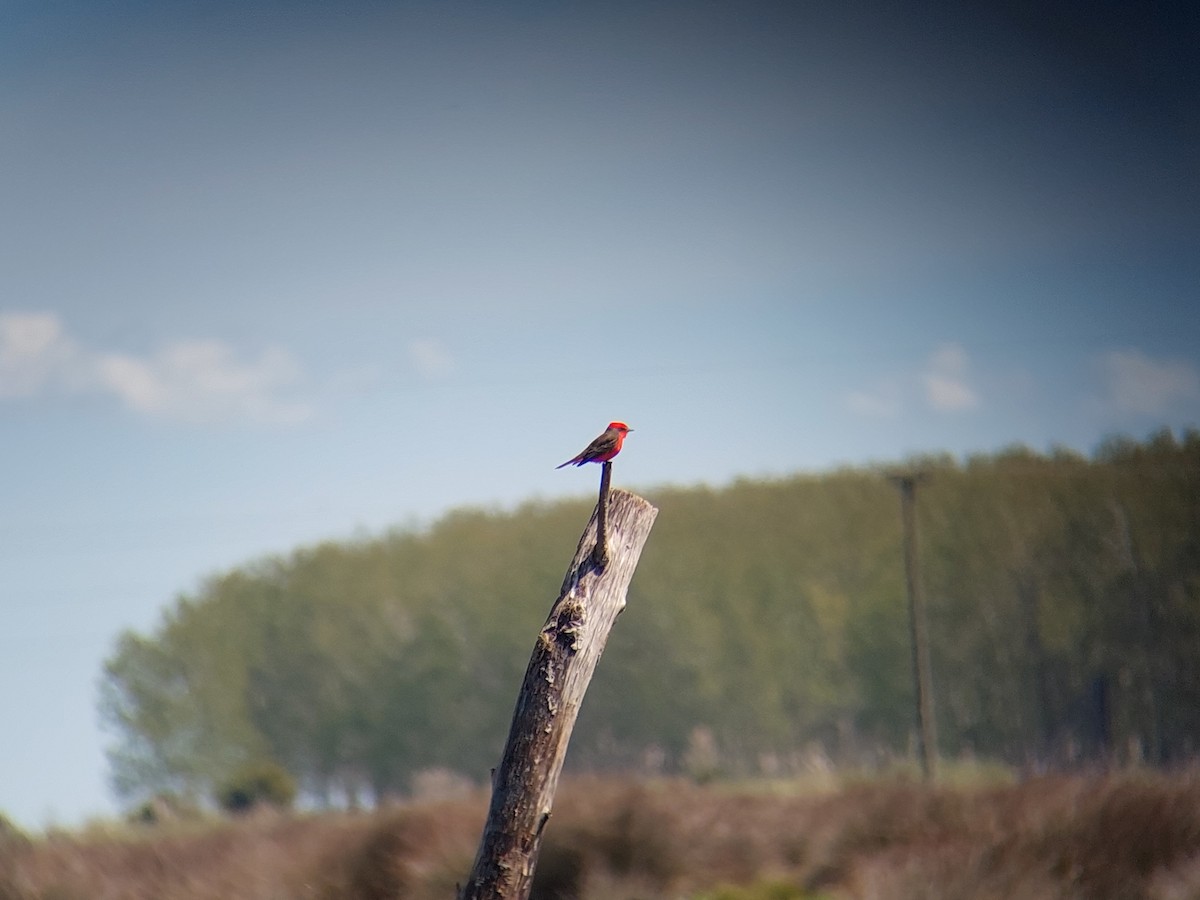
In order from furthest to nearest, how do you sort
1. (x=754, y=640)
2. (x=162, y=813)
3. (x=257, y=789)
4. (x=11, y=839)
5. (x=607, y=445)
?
(x=754, y=640) → (x=257, y=789) → (x=162, y=813) → (x=11, y=839) → (x=607, y=445)

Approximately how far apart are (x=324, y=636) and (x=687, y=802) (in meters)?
47.8

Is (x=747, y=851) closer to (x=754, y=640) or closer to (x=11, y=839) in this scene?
(x=11, y=839)

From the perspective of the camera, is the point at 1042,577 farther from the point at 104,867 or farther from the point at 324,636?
the point at 104,867

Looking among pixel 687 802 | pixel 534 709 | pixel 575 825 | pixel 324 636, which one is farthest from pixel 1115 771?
pixel 324 636

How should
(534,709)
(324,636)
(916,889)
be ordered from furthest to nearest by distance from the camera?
(324,636) → (916,889) → (534,709)

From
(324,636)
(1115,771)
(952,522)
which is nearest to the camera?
(1115,771)

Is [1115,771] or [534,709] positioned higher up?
[534,709]

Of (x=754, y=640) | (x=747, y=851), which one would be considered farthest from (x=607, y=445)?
(x=754, y=640)

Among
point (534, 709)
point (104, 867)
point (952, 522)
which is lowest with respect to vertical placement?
point (104, 867)

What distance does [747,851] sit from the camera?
15.4 meters

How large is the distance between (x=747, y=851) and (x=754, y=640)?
3645 centimetres

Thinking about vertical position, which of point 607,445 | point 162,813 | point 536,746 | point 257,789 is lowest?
point 257,789

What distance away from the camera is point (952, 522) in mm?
52094

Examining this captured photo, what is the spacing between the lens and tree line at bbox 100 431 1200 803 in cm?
4734
